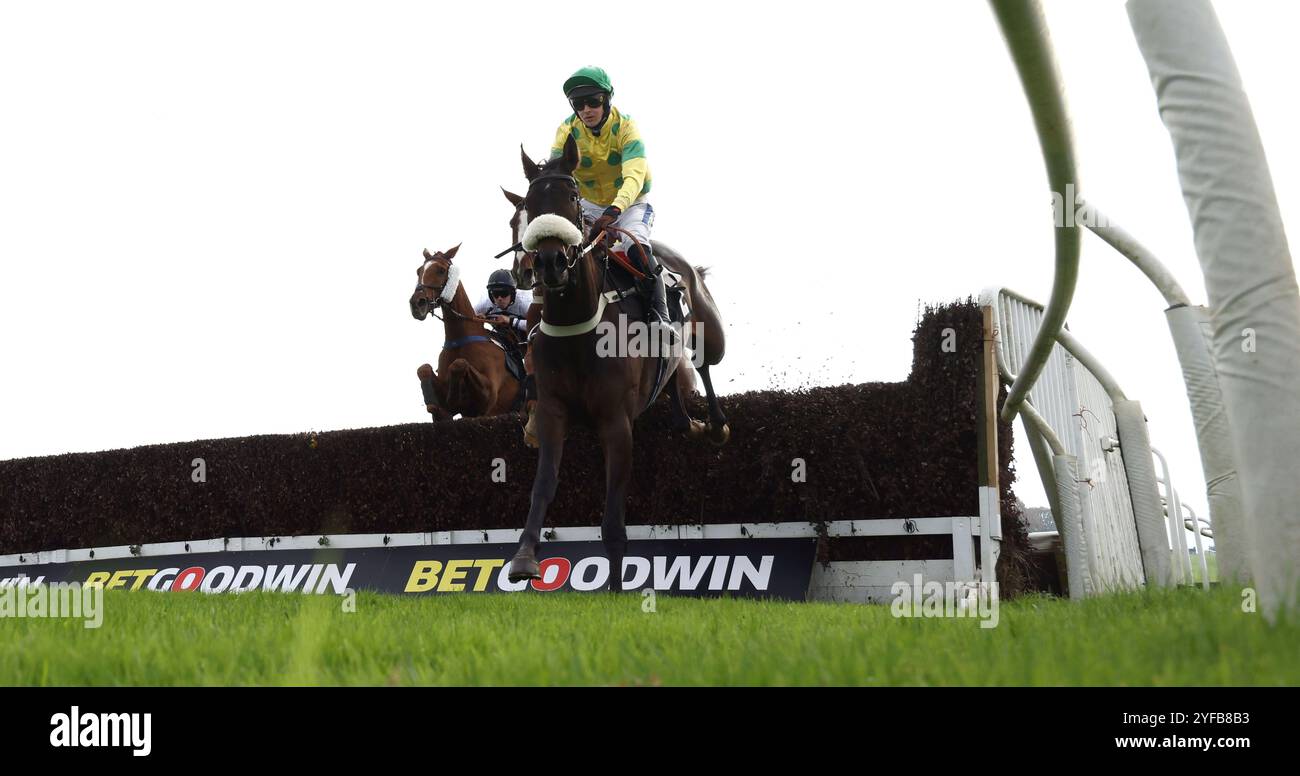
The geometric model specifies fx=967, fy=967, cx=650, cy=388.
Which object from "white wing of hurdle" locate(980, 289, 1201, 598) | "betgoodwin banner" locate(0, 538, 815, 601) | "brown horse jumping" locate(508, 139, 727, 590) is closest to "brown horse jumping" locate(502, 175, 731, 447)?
"brown horse jumping" locate(508, 139, 727, 590)

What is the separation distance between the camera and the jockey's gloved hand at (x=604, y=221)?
6820 mm

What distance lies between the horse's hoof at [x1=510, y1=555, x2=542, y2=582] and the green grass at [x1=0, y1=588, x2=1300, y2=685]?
68.2 inches

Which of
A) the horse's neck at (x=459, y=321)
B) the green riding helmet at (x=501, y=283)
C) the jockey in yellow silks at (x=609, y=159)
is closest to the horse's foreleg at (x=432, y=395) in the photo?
the horse's neck at (x=459, y=321)

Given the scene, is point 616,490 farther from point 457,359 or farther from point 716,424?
point 457,359

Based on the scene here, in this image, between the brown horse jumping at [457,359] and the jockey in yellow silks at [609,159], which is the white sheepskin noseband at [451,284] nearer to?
the brown horse jumping at [457,359]

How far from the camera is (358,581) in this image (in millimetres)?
9977

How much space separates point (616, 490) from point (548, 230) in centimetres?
194

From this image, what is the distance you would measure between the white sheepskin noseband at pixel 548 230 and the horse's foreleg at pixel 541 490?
4.41 ft

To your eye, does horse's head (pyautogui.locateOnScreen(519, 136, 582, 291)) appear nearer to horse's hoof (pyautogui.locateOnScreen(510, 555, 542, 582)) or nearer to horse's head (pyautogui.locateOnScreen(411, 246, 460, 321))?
horse's hoof (pyautogui.locateOnScreen(510, 555, 542, 582))

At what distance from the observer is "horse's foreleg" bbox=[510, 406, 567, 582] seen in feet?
19.5

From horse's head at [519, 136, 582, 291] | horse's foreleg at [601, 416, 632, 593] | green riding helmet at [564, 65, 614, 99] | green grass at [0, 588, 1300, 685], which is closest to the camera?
green grass at [0, 588, 1300, 685]
